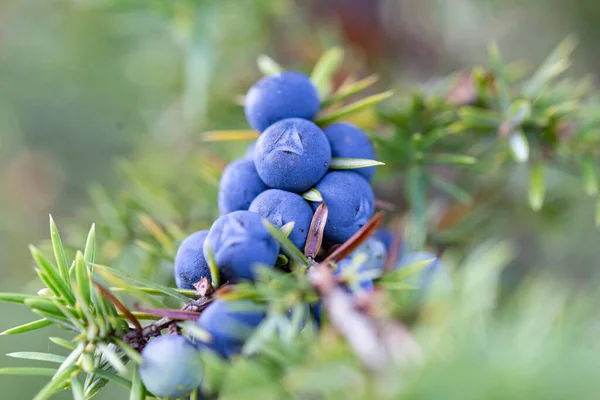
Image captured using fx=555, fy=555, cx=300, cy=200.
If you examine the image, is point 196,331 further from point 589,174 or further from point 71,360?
point 589,174

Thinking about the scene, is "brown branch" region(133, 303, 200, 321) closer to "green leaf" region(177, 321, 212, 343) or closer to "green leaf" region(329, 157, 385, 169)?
"green leaf" region(177, 321, 212, 343)

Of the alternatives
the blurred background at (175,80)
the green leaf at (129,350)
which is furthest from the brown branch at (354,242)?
the blurred background at (175,80)

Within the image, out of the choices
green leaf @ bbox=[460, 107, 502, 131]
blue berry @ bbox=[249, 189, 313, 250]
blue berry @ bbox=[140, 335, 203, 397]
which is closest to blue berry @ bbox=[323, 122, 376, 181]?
blue berry @ bbox=[249, 189, 313, 250]

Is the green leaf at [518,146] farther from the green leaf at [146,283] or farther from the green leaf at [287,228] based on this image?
the green leaf at [146,283]

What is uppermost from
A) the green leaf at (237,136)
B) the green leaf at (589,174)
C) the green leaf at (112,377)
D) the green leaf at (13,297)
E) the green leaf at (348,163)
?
the green leaf at (237,136)

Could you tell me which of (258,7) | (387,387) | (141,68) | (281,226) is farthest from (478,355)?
(141,68)

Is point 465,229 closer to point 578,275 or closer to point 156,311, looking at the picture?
point 156,311
